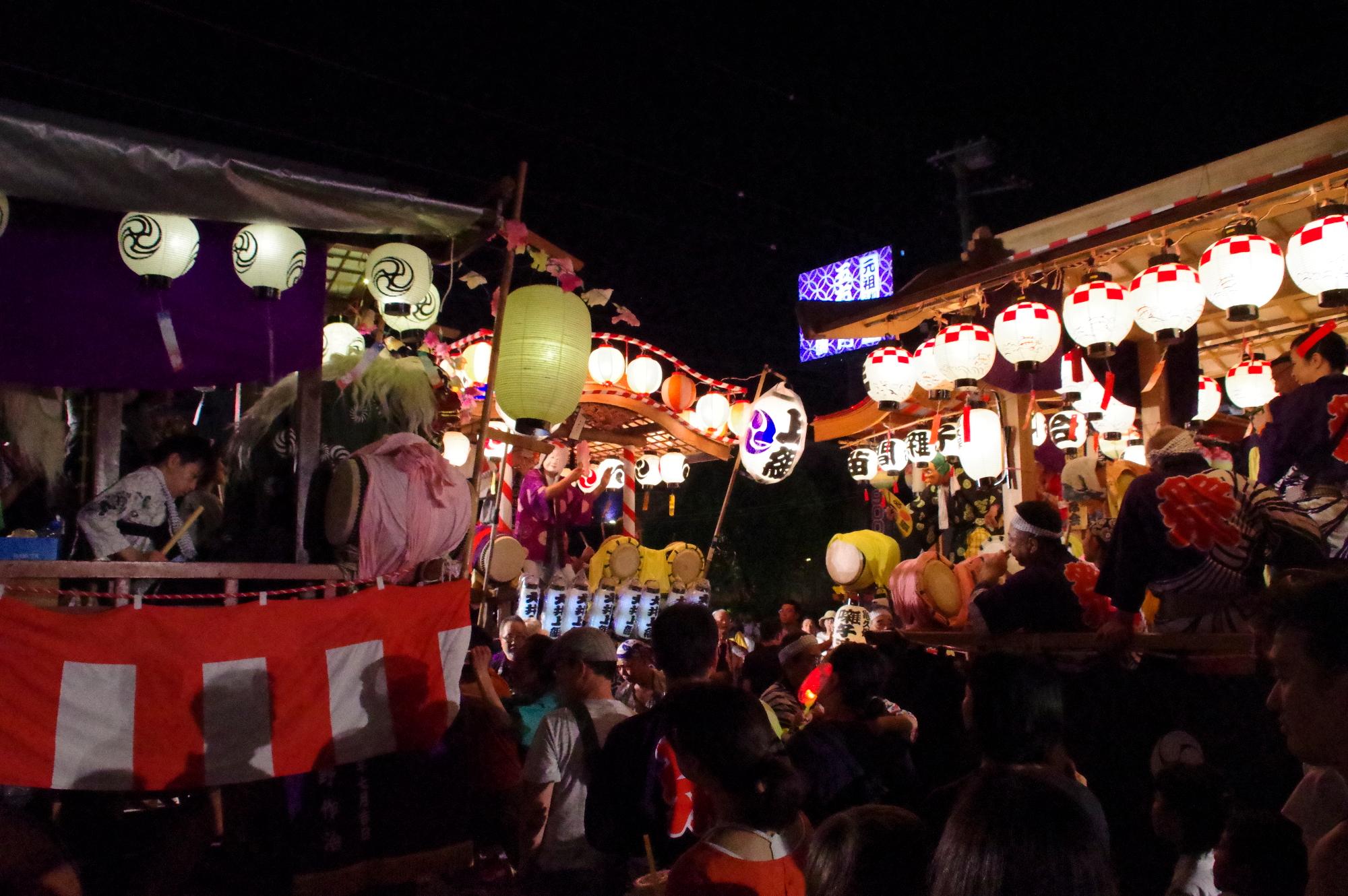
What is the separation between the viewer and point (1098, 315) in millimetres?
7387

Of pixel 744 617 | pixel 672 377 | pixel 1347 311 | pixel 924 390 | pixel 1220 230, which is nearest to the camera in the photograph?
pixel 1220 230

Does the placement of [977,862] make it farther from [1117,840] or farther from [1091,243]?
[1091,243]

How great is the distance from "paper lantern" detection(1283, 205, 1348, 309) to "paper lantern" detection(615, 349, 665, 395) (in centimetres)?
892

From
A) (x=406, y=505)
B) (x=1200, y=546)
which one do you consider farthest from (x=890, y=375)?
(x=406, y=505)

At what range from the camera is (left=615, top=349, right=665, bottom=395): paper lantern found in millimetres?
13805

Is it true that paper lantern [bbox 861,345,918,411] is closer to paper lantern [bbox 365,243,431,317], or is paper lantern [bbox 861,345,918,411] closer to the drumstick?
paper lantern [bbox 365,243,431,317]

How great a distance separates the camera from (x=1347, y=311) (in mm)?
8703

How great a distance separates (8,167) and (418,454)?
254 cm

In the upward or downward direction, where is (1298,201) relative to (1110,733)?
upward

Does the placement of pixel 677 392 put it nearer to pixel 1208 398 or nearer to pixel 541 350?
pixel 541 350

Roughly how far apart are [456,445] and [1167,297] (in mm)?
Answer: 9826

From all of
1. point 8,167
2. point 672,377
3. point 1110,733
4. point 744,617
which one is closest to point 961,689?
point 1110,733

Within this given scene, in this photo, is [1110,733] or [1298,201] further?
[1298,201]

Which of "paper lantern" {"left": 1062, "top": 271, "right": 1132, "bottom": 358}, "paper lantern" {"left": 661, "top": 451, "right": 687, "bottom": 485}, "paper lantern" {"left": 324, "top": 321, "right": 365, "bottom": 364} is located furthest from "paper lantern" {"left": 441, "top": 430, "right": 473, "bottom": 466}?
"paper lantern" {"left": 1062, "top": 271, "right": 1132, "bottom": 358}
